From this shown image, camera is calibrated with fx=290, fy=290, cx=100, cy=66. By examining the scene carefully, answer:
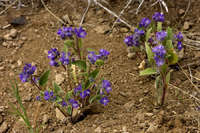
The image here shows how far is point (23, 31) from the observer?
342cm

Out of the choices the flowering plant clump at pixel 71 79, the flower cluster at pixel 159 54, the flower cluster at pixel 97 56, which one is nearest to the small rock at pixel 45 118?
the flowering plant clump at pixel 71 79

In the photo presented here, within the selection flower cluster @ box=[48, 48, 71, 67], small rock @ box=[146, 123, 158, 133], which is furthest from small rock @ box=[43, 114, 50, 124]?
small rock @ box=[146, 123, 158, 133]

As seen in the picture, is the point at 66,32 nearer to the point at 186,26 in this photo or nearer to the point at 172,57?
the point at 172,57

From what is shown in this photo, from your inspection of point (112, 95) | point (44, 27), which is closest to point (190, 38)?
point (112, 95)

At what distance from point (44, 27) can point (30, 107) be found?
115 centimetres

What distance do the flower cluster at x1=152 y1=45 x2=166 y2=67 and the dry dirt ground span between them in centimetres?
55

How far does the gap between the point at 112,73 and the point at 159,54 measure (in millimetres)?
862

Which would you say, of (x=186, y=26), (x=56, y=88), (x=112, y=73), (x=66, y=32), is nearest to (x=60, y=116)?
(x=56, y=88)

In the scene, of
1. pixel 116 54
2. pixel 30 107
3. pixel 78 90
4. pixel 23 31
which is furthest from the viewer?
pixel 23 31

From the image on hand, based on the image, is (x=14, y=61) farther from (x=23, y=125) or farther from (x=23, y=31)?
(x=23, y=125)

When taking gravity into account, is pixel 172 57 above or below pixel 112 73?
above

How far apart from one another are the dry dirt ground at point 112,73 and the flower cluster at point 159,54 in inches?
21.8

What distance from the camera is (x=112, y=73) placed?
2904 mm

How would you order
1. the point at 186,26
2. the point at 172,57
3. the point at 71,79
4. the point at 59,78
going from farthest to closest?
the point at 186,26
the point at 59,78
the point at 71,79
the point at 172,57
